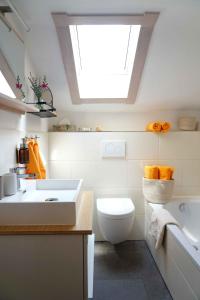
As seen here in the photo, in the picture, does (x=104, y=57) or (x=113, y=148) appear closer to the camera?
(x=104, y=57)

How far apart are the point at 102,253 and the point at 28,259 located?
1.24 metres

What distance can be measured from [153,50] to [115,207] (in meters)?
1.53

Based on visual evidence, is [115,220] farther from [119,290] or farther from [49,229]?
[49,229]

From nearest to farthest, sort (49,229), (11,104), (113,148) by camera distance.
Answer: (49,229) < (11,104) < (113,148)

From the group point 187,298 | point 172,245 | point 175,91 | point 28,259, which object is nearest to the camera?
point 28,259

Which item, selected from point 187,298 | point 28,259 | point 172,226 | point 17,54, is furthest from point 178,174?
point 17,54

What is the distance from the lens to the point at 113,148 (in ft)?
8.00

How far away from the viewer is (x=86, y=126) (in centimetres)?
260

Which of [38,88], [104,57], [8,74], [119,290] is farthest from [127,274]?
[104,57]

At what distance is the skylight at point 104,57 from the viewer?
1814 millimetres

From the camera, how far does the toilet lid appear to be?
77.4 inches

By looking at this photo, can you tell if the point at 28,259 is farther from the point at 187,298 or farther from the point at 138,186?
the point at 138,186

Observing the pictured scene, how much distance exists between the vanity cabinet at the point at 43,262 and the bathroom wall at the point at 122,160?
1253 millimetres

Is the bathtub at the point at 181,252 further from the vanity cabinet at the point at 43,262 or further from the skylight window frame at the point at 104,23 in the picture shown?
the skylight window frame at the point at 104,23
